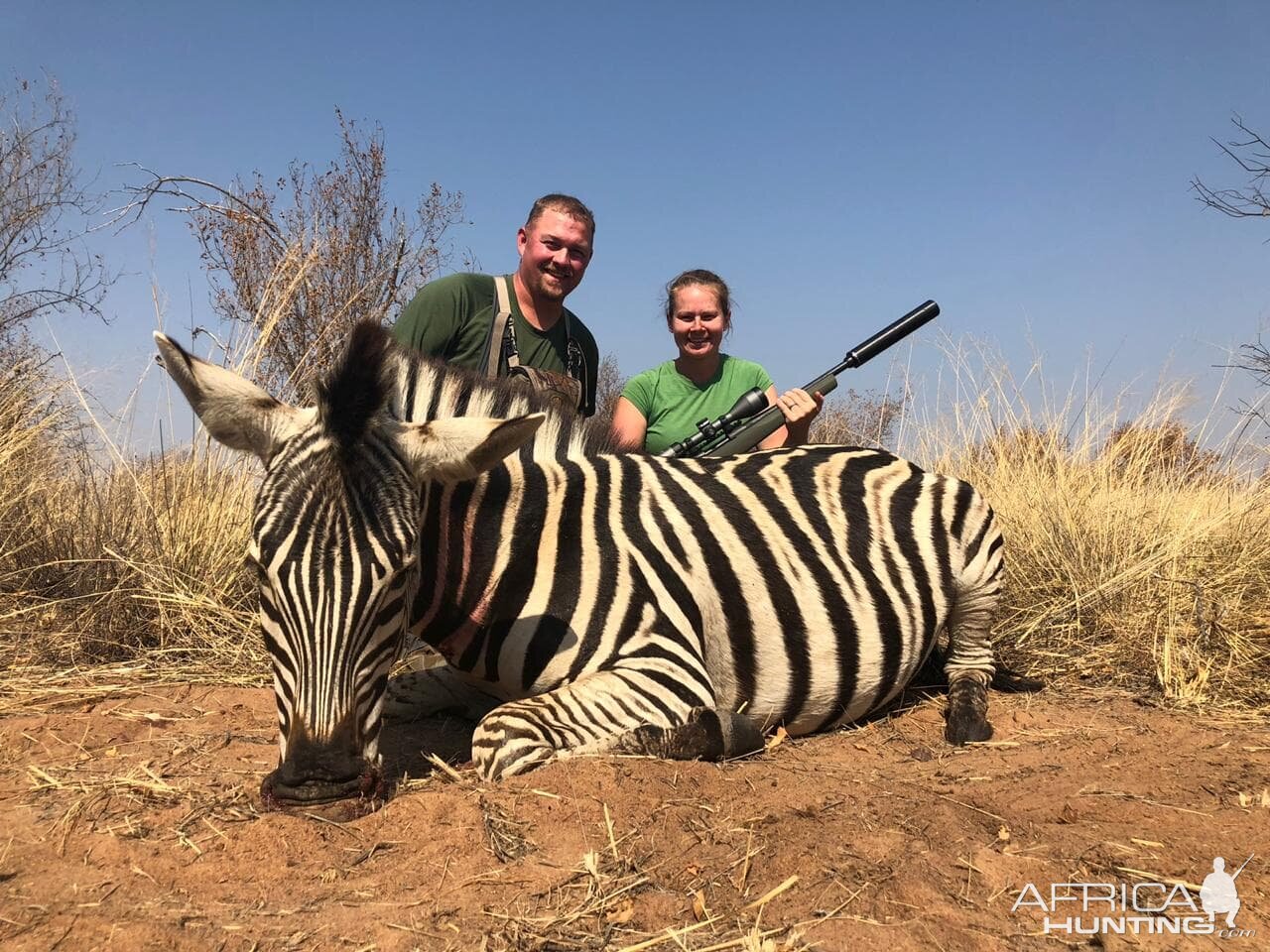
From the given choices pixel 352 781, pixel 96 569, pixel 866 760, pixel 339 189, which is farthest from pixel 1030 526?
pixel 339 189

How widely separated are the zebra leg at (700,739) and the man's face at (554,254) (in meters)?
3.25

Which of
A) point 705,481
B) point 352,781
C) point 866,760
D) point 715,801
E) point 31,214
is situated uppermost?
point 31,214

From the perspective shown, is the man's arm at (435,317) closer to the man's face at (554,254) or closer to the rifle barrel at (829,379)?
the man's face at (554,254)

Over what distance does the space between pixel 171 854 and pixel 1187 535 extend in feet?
16.3

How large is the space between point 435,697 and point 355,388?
5.26 ft

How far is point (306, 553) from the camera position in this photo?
2.12m

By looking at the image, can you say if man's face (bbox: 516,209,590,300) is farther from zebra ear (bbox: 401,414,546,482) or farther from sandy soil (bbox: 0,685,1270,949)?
sandy soil (bbox: 0,685,1270,949)

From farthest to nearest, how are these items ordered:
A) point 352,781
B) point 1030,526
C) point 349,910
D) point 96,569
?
point 1030,526, point 96,569, point 352,781, point 349,910

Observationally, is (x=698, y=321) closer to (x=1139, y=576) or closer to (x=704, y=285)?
(x=704, y=285)

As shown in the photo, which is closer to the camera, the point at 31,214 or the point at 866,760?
the point at 866,760

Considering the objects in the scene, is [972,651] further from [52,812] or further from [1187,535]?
[52,812]

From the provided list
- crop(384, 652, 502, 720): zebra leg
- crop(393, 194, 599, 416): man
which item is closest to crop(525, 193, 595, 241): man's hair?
crop(393, 194, 599, 416): man

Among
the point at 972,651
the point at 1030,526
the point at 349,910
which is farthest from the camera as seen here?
the point at 1030,526

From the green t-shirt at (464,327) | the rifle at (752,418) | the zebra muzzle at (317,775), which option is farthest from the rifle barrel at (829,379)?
the zebra muzzle at (317,775)
